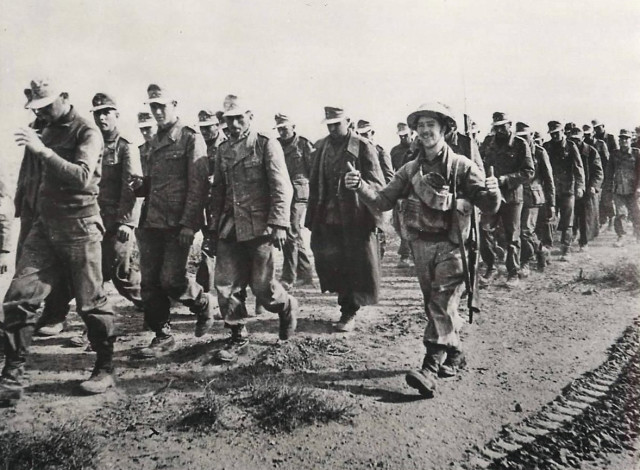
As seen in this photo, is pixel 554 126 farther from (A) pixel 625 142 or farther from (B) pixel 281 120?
(B) pixel 281 120

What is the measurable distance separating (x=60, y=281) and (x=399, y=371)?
2.82m

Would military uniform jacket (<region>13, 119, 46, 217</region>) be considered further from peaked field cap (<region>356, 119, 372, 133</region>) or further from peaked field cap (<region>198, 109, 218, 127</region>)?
peaked field cap (<region>356, 119, 372, 133</region>)

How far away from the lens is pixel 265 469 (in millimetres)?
3289

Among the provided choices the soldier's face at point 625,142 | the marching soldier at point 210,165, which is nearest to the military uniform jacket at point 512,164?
the marching soldier at point 210,165

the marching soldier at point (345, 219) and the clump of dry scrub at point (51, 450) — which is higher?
the marching soldier at point (345, 219)

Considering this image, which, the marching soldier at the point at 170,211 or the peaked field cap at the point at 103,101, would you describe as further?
the peaked field cap at the point at 103,101

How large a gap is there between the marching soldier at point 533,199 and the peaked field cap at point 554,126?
1423 millimetres

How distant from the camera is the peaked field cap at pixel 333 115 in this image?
605cm

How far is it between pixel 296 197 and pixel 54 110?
500cm

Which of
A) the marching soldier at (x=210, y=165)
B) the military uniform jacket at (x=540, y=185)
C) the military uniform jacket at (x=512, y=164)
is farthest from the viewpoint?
the military uniform jacket at (x=540, y=185)

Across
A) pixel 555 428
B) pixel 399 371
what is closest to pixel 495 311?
pixel 399 371

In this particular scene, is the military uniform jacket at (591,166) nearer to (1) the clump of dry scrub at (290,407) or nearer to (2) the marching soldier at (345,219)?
(2) the marching soldier at (345,219)

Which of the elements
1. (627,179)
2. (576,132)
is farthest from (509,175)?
(627,179)

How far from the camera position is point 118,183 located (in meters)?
6.03
